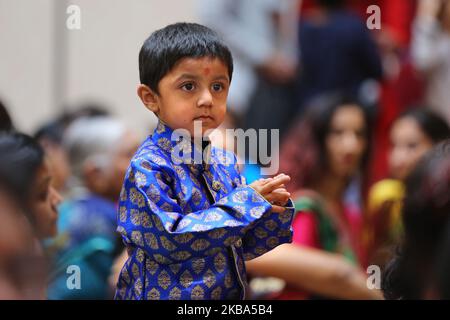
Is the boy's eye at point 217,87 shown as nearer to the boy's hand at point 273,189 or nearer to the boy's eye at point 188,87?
the boy's eye at point 188,87

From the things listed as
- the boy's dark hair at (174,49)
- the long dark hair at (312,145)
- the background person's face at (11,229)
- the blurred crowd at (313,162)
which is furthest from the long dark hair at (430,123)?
the background person's face at (11,229)

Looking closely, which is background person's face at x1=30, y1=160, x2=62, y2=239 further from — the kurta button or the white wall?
the white wall

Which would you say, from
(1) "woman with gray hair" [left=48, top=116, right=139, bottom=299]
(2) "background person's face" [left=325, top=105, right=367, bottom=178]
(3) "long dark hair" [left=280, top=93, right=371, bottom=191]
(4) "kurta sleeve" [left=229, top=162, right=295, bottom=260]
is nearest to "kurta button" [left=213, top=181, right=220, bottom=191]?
(4) "kurta sleeve" [left=229, top=162, right=295, bottom=260]

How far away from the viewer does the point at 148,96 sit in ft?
7.15

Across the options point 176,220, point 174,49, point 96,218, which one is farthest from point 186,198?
point 96,218

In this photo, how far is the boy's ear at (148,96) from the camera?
85.4 inches

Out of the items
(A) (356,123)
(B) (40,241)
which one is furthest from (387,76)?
(B) (40,241)

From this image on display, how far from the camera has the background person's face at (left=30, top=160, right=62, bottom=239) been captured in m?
2.40

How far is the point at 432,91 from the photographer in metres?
5.66

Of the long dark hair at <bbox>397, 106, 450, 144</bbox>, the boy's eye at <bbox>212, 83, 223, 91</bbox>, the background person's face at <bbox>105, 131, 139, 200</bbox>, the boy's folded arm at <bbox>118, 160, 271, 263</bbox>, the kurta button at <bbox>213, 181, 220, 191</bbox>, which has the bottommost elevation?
the long dark hair at <bbox>397, 106, 450, 144</bbox>

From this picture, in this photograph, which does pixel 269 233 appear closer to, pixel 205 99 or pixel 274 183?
pixel 274 183
